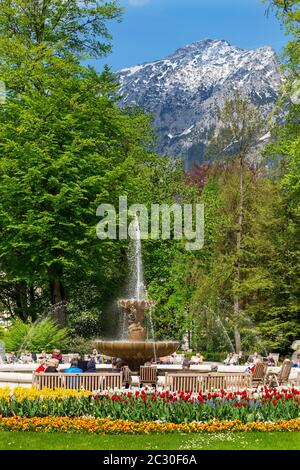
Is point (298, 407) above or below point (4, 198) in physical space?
below

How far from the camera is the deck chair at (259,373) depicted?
63.0 feet

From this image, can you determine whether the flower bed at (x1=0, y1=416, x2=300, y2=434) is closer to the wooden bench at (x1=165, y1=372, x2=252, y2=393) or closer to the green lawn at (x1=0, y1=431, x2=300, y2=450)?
the green lawn at (x1=0, y1=431, x2=300, y2=450)

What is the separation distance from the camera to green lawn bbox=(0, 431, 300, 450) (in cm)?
1037

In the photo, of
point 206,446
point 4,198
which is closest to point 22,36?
point 4,198

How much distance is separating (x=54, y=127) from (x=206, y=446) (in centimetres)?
2280

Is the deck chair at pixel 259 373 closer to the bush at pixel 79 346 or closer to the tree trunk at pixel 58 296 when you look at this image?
the bush at pixel 79 346

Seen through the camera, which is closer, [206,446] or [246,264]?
[206,446]

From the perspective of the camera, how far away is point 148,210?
38375mm

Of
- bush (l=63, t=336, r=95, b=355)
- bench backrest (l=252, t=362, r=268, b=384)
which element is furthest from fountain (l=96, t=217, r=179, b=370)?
bush (l=63, t=336, r=95, b=355)

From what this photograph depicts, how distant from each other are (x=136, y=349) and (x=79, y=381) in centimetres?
342

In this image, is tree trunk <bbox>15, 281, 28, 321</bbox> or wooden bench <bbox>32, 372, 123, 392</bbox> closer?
wooden bench <bbox>32, 372, 123, 392</bbox>

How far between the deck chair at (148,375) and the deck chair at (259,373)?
2820 millimetres

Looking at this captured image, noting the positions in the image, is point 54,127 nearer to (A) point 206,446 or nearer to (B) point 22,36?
(B) point 22,36

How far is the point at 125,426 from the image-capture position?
11797mm
